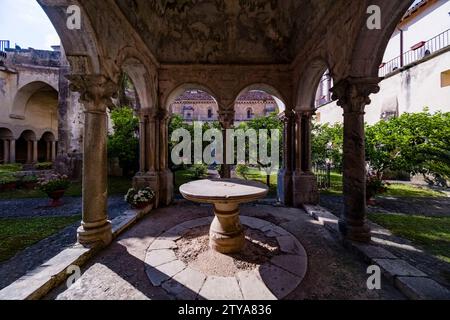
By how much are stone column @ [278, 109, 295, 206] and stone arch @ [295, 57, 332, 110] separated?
0.48 m

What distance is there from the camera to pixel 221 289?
8.39ft

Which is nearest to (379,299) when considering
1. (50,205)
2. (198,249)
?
(198,249)

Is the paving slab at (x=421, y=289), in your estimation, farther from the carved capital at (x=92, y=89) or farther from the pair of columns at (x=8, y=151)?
the pair of columns at (x=8, y=151)

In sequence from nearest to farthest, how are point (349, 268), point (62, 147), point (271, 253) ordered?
point (349, 268)
point (271, 253)
point (62, 147)

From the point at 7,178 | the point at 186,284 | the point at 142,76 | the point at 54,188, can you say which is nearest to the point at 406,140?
the point at 186,284

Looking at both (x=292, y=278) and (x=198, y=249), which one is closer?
(x=292, y=278)

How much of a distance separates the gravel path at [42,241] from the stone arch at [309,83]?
21.4 feet

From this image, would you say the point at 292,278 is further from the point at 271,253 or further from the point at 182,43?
the point at 182,43

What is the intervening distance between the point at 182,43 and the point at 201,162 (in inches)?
275

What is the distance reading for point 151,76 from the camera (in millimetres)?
6055

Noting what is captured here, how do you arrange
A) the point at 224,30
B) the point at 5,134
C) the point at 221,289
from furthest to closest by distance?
the point at 5,134 → the point at 224,30 → the point at 221,289

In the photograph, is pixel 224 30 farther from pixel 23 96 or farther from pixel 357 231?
pixel 23 96

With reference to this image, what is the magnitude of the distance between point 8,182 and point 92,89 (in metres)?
9.64

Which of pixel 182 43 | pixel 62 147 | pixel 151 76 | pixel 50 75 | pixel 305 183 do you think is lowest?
pixel 305 183
